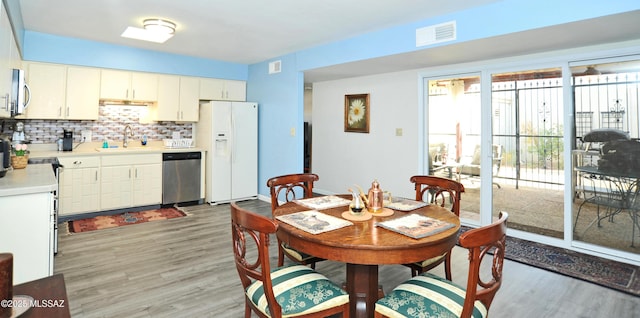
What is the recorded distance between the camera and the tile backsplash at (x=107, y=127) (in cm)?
462

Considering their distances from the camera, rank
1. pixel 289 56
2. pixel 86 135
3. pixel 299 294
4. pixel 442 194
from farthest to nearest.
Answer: pixel 289 56 < pixel 86 135 < pixel 442 194 < pixel 299 294

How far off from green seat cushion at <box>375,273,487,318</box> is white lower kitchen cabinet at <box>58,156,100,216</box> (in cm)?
449

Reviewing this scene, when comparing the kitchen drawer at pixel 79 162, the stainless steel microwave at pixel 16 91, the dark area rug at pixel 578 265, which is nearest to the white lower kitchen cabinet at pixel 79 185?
the kitchen drawer at pixel 79 162

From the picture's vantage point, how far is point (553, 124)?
371 centimetres

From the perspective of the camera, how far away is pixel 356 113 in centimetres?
570

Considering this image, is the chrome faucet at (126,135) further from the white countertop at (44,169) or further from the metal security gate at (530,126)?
the metal security gate at (530,126)

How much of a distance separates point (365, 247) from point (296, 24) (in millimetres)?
2883

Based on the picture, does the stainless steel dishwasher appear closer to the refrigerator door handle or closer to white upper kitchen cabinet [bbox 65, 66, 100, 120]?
the refrigerator door handle

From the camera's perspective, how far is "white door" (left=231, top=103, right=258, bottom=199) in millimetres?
5625

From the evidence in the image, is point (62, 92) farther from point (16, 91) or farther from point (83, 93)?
point (16, 91)

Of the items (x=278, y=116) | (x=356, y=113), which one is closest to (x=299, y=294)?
(x=278, y=116)

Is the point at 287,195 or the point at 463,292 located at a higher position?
the point at 287,195

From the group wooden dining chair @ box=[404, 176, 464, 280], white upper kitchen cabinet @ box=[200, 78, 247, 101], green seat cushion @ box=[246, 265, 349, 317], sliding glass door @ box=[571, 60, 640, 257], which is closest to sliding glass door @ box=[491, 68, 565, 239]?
sliding glass door @ box=[571, 60, 640, 257]

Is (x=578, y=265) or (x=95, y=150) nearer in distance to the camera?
(x=578, y=265)
